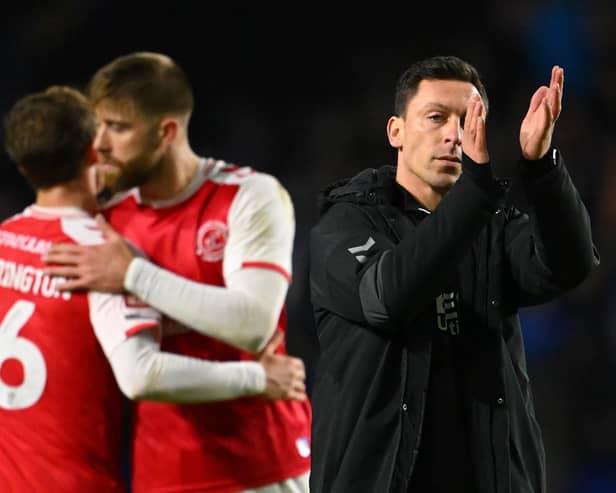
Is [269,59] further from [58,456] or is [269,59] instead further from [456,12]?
[58,456]

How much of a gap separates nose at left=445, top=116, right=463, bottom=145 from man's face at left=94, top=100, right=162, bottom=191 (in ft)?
4.44

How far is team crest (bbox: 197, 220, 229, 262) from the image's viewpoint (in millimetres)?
3598

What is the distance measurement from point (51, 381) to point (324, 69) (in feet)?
16.0

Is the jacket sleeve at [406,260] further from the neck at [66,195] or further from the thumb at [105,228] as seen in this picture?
the neck at [66,195]

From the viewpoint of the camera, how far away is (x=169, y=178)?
3746mm

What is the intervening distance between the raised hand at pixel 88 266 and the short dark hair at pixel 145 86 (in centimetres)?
57

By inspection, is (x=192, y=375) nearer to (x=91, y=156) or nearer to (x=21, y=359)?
(x=21, y=359)

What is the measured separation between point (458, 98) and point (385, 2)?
5.55 m

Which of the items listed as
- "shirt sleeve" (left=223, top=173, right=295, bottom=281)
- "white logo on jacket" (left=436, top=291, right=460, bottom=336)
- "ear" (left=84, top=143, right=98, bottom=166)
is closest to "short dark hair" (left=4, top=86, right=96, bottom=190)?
"ear" (left=84, top=143, right=98, bottom=166)

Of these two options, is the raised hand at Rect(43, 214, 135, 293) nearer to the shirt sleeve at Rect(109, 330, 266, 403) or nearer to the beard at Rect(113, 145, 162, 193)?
the shirt sleeve at Rect(109, 330, 266, 403)

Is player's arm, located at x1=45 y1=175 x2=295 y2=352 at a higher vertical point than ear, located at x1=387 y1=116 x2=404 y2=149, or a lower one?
lower

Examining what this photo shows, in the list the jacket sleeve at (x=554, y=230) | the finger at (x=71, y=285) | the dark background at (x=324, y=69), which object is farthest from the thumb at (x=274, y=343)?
the dark background at (x=324, y=69)

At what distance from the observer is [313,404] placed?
260 cm

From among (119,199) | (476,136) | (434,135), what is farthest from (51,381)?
(476,136)
